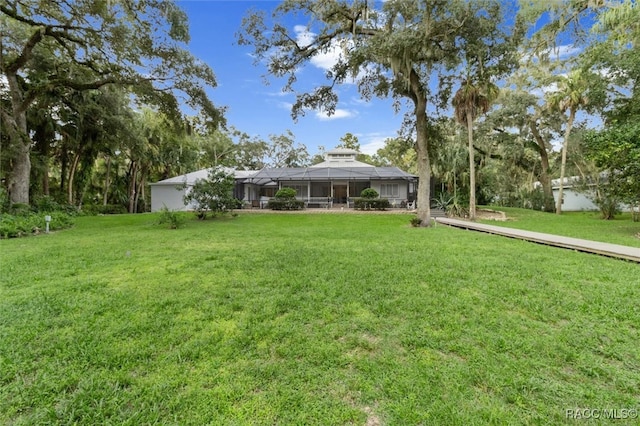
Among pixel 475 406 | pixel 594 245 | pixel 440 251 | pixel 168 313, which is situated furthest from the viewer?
pixel 594 245

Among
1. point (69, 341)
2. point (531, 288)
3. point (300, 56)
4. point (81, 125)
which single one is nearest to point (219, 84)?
point (300, 56)

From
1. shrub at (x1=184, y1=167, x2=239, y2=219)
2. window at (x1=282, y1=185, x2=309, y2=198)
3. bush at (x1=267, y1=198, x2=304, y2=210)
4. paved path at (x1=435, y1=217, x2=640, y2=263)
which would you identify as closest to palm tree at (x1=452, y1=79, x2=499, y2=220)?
paved path at (x1=435, y1=217, x2=640, y2=263)

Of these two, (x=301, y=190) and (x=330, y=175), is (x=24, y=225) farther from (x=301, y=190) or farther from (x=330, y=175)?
(x=301, y=190)

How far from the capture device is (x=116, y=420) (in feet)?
6.49

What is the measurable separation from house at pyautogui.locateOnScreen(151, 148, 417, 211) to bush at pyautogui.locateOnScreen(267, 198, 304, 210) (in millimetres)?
1706

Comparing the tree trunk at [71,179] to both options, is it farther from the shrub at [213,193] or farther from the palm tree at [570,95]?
the palm tree at [570,95]

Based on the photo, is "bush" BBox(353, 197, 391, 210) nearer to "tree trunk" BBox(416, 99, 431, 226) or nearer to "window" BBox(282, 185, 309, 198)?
"window" BBox(282, 185, 309, 198)

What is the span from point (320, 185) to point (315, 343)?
2206 centimetres

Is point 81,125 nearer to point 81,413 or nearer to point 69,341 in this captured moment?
point 69,341

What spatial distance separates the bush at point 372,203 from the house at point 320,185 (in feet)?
5.01

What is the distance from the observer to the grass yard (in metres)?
2.10

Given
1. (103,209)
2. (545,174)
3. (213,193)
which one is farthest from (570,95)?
(103,209)

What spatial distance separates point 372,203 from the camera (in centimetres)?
1914

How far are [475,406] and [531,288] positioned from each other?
2.97 meters
